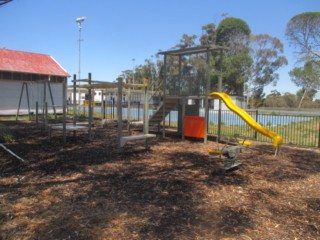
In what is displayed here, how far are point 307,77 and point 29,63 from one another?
50157 mm

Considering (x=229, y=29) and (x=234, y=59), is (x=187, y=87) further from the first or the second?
(x=229, y=29)

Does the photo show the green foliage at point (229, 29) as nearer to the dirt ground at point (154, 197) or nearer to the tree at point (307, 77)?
the tree at point (307, 77)

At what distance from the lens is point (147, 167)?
684cm

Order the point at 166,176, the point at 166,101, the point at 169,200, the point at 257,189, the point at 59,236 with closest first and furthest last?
the point at 59,236, the point at 169,200, the point at 257,189, the point at 166,176, the point at 166,101

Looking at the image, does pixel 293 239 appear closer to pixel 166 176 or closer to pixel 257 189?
pixel 257 189

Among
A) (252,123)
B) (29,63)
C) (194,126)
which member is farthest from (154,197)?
(29,63)

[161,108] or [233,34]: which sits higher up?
[233,34]

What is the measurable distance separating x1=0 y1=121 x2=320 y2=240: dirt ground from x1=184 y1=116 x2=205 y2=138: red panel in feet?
9.81

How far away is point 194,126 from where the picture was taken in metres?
11.4

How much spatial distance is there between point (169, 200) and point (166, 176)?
1.36m

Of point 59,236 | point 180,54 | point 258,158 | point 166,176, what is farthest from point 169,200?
point 180,54

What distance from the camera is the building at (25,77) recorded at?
25.5 meters

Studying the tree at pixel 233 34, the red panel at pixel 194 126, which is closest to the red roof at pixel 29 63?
the red panel at pixel 194 126

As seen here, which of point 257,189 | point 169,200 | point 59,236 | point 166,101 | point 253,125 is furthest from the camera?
point 166,101
